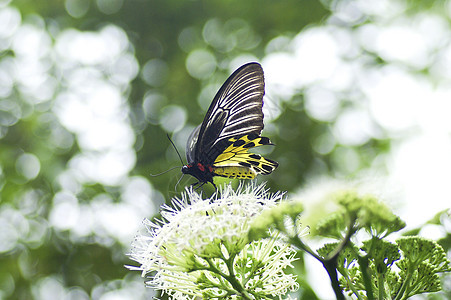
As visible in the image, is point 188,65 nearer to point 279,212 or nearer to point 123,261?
point 123,261

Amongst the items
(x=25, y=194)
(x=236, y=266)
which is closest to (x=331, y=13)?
(x=25, y=194)

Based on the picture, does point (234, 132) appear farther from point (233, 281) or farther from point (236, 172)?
point (233, 281)

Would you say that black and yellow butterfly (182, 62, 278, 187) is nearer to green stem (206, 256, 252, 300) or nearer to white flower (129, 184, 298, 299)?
white flower (129, 184, 298, 299)

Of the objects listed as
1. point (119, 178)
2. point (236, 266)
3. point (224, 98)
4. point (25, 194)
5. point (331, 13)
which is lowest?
point (25, 194)

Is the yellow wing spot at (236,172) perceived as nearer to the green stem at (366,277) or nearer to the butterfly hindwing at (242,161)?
the butterfly hindwing at (242,161)

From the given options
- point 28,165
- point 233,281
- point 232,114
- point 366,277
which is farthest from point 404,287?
point 28,165

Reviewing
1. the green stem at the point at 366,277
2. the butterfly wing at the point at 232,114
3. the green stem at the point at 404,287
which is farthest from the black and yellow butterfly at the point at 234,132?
the green stem at the point at 366,277
